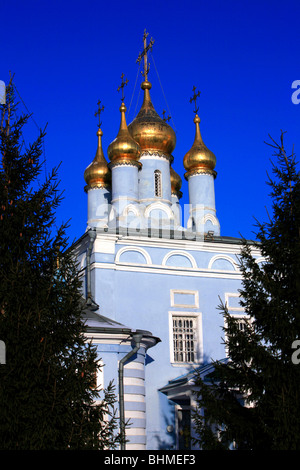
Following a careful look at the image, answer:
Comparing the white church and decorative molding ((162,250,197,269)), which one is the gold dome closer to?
the white church

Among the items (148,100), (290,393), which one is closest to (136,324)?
(290,393)

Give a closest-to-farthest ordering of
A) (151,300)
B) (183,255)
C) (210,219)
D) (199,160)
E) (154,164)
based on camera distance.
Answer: (151,300) → (183,255) → (154,164) → (210,219) → (199,160)

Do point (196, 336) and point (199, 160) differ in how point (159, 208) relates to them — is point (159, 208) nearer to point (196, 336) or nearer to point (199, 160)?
point (199, 160)

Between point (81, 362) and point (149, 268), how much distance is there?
876 cm

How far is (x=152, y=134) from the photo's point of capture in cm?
2147

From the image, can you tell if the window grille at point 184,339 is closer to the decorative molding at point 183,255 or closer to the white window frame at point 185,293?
the white window frame at point 185,293

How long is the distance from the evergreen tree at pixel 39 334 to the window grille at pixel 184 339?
26.8 ft

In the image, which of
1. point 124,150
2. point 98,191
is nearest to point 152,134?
point 124,150

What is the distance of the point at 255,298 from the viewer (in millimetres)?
9781

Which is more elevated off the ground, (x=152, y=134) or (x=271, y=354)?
(x=152, y=134)

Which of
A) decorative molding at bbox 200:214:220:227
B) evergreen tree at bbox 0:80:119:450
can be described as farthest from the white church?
evergreen tree at bbox 0:80:119:450

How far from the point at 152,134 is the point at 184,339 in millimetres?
7563
